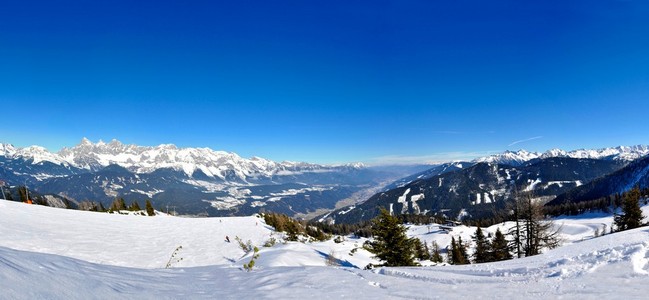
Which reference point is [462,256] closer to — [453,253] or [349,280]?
[453,253]

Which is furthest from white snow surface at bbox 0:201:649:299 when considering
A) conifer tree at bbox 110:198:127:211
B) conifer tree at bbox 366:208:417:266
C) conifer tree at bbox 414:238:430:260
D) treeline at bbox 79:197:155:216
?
conifer tree at bbox 110:198:127:211

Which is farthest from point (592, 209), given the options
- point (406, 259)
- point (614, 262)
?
point (614, 262)

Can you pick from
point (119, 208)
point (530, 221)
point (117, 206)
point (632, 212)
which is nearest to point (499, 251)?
point (632, 212)

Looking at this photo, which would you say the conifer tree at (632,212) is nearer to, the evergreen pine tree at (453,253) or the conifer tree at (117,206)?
the evergreen pine tree at (453,253)

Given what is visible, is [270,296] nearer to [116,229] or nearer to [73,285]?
[73,285]

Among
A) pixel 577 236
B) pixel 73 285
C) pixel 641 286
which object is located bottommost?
pixel 577 236

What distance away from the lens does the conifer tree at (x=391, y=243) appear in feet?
83.0

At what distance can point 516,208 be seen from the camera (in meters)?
32.2

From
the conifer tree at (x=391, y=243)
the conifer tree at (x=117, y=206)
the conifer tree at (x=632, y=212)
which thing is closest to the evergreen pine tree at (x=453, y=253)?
the conifer tree at (x=632, y=212)

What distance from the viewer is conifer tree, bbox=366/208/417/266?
996 inches

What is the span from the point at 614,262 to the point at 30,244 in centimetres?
2278

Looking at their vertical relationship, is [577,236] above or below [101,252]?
below

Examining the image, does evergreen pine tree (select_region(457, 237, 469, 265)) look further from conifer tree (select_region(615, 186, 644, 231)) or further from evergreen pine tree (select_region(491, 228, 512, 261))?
conifer tree (select_region(615, 186, 644, 231))

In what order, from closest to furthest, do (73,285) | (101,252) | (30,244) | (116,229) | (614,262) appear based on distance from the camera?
(73,285) < (614,262) < (30,244) < (101,252) < (116,229)
